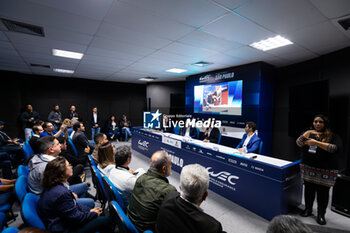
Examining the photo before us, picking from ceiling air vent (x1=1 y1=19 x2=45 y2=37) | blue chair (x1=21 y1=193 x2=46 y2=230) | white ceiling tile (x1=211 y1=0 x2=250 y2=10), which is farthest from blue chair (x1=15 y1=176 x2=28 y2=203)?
white ceiling tile (x1=211 y1=0 x2=250 y2=10)

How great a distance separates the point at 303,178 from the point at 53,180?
304cm

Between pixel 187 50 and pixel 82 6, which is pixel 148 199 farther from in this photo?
pixel 187 50

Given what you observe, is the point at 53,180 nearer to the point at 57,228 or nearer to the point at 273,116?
the point at 57,228

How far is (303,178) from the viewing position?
231 cm

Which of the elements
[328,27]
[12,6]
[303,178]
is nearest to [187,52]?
[328,27]

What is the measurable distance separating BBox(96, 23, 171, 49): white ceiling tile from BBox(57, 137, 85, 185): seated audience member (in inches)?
79.4

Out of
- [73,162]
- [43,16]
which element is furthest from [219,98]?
[43,16]

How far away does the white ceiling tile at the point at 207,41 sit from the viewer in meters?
2.94

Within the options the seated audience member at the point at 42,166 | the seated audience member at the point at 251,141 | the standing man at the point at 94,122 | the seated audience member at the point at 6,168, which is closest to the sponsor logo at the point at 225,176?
the seated audience member at the point at 251,141

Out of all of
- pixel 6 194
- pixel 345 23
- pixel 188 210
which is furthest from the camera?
pixel 345 23

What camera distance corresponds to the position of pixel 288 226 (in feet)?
2.19

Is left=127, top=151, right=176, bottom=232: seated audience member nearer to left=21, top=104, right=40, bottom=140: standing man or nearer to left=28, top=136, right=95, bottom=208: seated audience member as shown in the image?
left=28, top=136, right=95, bottom=208: seated audience member

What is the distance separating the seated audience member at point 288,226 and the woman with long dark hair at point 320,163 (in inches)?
74.5

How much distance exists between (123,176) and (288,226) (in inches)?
55.7
